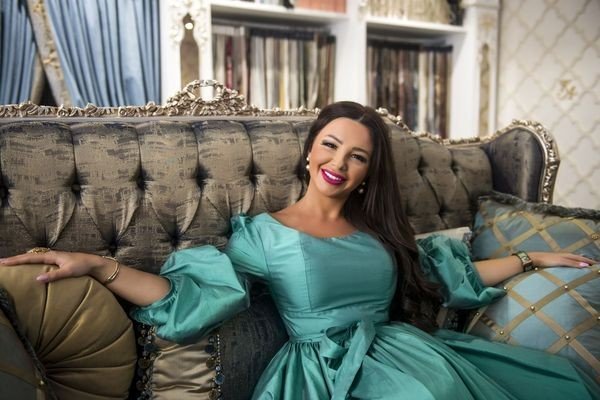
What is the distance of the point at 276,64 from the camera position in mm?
2580

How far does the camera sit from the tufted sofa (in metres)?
1.07

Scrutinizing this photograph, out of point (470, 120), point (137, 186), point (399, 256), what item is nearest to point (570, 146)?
point (470, 120)

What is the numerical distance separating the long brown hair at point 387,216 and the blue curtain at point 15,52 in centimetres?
125

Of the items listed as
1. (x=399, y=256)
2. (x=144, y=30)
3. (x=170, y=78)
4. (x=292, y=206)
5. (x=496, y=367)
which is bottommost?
(x=496, y=367)

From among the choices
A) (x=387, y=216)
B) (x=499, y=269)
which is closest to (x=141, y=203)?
(x=387, y=216)

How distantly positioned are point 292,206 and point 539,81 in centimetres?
203

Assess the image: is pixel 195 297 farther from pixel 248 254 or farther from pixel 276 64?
pixel 276 64

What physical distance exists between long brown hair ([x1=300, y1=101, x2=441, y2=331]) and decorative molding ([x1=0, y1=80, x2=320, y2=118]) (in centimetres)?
25

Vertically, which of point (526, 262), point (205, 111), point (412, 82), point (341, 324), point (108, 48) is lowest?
point (341, 324)

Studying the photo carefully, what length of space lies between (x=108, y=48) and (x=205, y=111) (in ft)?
2.77

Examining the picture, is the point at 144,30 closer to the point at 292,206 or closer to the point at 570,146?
the point at 292,206

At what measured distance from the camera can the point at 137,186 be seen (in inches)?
54.0

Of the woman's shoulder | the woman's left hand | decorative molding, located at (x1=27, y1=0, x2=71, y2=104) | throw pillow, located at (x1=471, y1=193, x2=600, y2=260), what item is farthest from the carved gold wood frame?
decorative molding, located at (x1=27, y1=0, x2=71, y2=104)

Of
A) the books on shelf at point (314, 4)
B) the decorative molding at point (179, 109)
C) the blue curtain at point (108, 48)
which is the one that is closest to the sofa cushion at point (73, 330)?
the decorative molding at point (179, 109)
